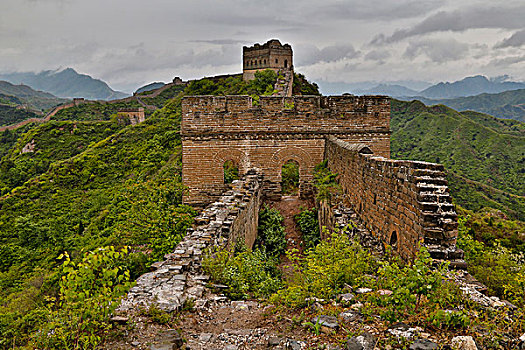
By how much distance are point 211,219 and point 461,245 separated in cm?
603

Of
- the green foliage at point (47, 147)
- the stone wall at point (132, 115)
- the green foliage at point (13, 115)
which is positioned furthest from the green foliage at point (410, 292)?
the green foliage at point (13, 115)

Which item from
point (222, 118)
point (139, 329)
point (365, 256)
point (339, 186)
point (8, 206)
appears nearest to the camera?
point (139, 329)

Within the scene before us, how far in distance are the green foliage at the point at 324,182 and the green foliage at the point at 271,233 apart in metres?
1.59

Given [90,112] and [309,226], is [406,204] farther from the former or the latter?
[90,112]

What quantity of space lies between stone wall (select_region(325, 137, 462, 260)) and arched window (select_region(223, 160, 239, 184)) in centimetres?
618

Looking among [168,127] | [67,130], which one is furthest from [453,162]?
[67,130]

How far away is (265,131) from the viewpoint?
12.2 m

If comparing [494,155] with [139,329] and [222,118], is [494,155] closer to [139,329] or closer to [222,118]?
[222,118]

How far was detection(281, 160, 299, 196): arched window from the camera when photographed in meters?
13.8

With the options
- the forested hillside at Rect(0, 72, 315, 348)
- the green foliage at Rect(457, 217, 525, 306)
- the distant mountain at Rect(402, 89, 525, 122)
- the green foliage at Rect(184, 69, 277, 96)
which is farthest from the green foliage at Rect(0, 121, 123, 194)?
the distant mountain at Rect(402, 89, 525, 122)

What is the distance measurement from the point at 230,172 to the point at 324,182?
13.8ft

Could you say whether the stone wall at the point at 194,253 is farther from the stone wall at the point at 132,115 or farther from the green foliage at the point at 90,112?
the green foliage at the point at 90,112

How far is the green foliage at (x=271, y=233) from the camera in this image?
995 cm

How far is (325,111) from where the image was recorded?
1230 centimetres
